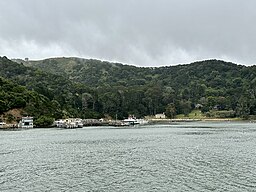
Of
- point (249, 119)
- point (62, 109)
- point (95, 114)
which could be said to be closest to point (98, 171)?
point (62, 109)

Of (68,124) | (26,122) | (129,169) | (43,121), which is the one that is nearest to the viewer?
(129,169)

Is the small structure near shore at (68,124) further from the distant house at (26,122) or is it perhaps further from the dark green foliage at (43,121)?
the distant house at (26,122)

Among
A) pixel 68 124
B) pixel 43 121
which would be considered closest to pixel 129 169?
pixel 68 124

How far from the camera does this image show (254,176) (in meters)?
35.7

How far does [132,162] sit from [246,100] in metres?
164

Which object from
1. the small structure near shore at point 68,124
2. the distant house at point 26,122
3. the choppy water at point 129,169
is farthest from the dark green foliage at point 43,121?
the choppy water at point 129,169

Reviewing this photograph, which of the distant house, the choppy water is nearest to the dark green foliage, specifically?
the distant house

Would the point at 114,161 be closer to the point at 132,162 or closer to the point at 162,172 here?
the point at 132,162

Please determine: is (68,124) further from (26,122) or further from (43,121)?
(26,122)

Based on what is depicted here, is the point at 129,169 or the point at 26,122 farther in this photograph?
the point at 26,122

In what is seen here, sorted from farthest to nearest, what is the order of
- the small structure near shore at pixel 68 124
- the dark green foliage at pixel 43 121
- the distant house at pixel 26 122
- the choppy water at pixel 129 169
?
the dark green foliage at pixel 43 121
the small structure near shore at pixel 68 124
the distant house at pixel 26 122
the choppy water at pixel 129 169

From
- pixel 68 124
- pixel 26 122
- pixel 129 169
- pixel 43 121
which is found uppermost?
pixel 43 121

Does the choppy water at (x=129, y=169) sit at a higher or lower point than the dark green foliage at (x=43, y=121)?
lower

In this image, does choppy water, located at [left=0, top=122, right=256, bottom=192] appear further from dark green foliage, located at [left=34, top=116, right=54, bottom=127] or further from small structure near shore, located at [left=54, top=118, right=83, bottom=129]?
dark green foliage, located at [left=34, top=116, right=54, bottom=127]
